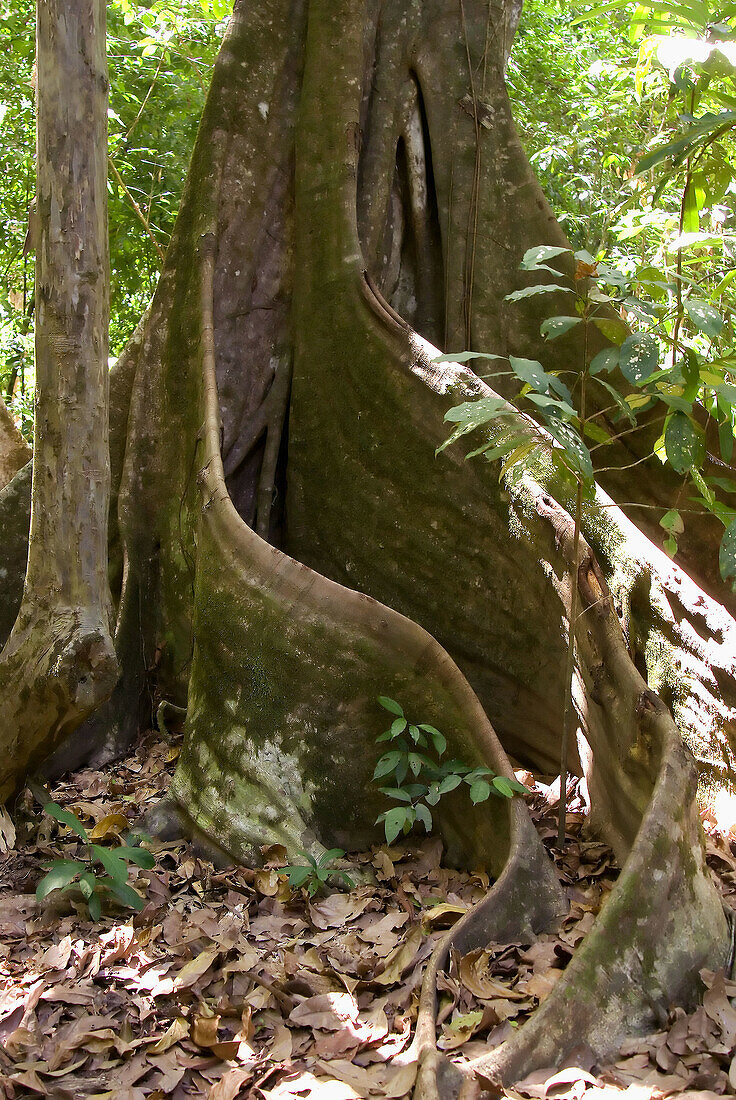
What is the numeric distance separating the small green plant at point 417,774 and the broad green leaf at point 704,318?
141 cm

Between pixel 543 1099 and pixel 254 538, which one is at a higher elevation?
pixel 254 538

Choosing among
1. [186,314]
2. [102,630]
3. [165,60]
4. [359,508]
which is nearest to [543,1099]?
[102,630]

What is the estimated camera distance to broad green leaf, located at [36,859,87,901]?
2.61 metres

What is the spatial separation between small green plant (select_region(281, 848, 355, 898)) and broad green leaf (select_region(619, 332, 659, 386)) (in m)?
1.73

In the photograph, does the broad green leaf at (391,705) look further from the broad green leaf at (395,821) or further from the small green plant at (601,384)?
the small green plant at (601,384)

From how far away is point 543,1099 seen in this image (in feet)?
6.14

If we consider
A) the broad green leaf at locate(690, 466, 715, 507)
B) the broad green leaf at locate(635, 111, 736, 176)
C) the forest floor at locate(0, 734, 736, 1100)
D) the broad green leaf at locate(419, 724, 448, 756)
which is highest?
the broad green leaf at locate(635, 111, 736, 176)

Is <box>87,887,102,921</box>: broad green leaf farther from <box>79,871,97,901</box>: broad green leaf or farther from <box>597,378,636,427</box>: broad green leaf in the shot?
<box>597,378,636,427</box>: broad green leaf

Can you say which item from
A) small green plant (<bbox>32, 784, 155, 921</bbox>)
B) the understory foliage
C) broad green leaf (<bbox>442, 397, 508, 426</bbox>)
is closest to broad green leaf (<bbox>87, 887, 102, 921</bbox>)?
small green plant (<bbox>32, 784, 155, 921</bbox>)

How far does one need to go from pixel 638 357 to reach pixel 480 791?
4.39ft

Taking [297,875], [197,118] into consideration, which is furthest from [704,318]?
[197,118]

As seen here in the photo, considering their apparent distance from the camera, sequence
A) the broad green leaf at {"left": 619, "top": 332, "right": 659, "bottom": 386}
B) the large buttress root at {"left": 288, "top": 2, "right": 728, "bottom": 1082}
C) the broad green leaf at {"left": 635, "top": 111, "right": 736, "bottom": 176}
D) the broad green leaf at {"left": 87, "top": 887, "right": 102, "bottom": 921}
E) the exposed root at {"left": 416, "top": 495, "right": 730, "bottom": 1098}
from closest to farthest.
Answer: the exposed root at {"left": 416, "top": 495, "right": 730, "bottom": 1098} < the large buttress root at {"left": 288, "top": 2, "right": 728, "bottom": 1082} < the broad green leaf at {"left": 619, "top": 332, "right": 659, "bottom": 386} < the broad green leaf at {"left": 635, "top": 111, "right": 736, "bottom": 176} < the broad green leaf at {"left": 87, "top": 887, "right": 102, "bottom": 921}

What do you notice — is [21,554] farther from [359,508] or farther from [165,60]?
[165,60]

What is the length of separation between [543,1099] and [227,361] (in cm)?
355
